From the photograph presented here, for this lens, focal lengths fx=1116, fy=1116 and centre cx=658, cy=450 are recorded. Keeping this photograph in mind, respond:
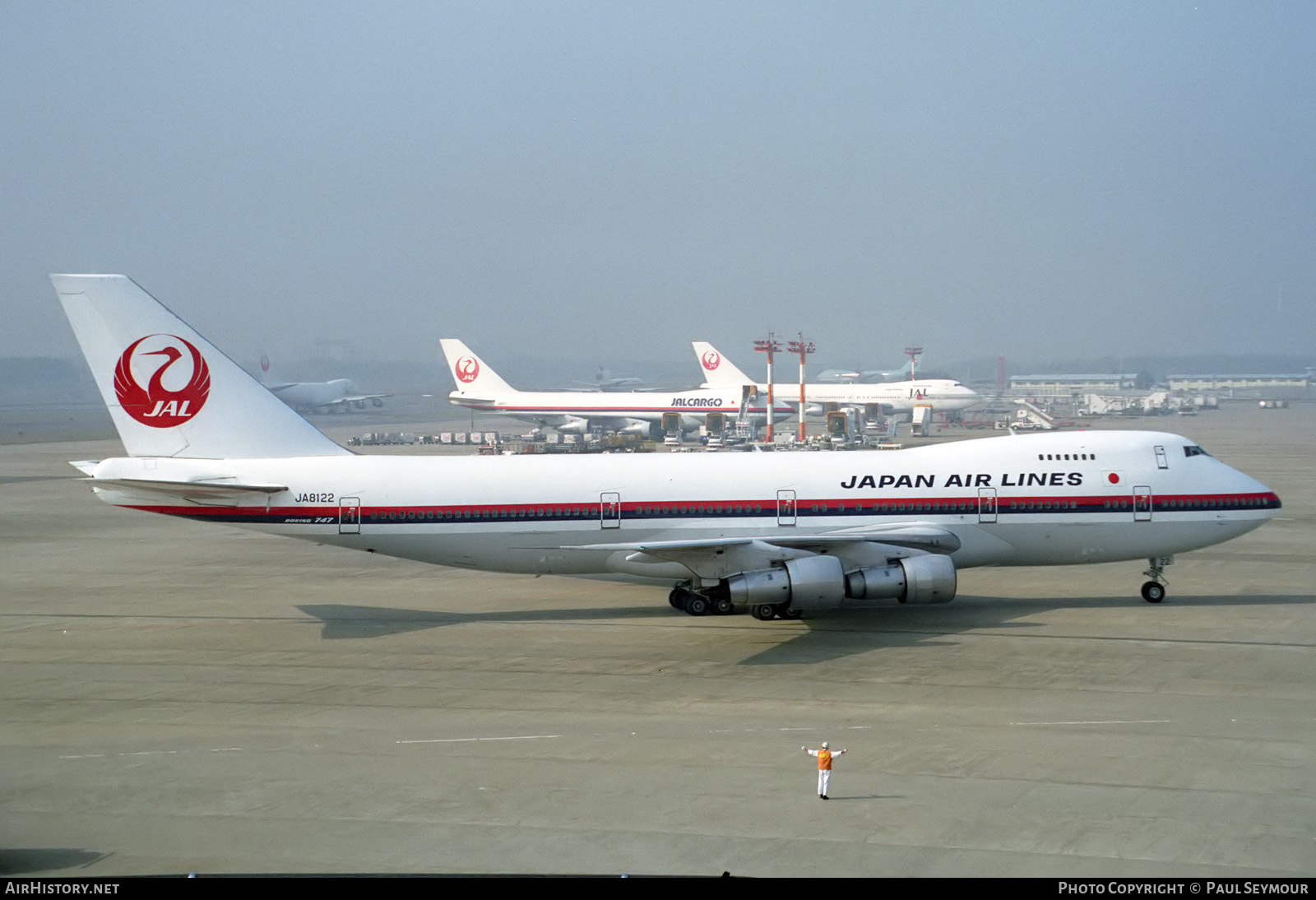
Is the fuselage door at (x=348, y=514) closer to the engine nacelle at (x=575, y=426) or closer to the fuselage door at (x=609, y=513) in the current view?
the fuselage door at (x=609, y=513)

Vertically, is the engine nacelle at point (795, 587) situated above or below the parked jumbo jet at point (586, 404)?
below

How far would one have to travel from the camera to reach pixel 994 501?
1062 inches

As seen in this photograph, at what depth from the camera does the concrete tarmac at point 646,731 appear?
1291cm

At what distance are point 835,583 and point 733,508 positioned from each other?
352 cm

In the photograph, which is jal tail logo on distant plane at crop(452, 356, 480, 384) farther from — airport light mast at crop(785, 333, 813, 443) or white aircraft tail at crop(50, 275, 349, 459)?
white aircraft tail at crop(50, 275, 349, 459)

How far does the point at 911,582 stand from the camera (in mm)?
24984

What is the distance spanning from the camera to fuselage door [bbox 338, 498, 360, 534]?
26.8 metres

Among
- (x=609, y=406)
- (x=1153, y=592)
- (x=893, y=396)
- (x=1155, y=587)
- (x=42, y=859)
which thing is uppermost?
(x=893, y=396)

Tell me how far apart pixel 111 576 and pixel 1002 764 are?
28443 millimetres

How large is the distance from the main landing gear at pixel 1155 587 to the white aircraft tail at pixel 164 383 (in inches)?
838

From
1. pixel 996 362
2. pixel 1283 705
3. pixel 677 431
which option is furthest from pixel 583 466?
pixel 996 362

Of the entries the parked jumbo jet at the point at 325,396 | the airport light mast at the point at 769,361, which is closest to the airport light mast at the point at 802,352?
the airport light mast at the point at 769,361

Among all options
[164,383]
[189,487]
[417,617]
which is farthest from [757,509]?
[164,383]

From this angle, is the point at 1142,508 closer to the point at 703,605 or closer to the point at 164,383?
the point at 703,605
